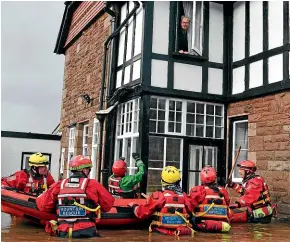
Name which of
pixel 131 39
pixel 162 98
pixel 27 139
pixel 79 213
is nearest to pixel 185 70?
pixel 162 98

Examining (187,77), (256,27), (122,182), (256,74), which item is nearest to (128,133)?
(187,77)

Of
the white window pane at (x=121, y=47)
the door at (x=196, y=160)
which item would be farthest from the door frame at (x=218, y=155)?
the white window pane at (x=121, y=47)

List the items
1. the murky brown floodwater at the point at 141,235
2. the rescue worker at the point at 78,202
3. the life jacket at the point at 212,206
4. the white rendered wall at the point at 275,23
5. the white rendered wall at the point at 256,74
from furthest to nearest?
1. the white rendered wall at the point at 256,74
2. the white rendered wall at the point at 275,23
3. the life jacket at the point at 212,206
4. the murky brown floodwater at the point at 141,235
5. the rescue worker at the point at 78,202

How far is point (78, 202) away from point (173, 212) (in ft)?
4.76

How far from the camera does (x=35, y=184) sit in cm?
694

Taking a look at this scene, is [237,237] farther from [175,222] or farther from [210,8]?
[210,8]

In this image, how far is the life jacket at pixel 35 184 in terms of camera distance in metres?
6.89

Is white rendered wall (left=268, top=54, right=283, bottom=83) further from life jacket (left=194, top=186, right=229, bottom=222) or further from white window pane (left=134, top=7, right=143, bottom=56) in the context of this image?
life jacket (left=194, top=186, right=229, bottom=222)

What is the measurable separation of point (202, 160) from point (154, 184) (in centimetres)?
148

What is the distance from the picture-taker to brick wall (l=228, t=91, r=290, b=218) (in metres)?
8.37

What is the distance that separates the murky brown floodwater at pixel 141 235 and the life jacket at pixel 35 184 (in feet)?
1.87

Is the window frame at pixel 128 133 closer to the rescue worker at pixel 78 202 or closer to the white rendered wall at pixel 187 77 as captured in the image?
the white rendered wall at pixel 187 77

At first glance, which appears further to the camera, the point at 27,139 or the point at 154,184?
the point at 27,139

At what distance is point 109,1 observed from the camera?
1145cm
